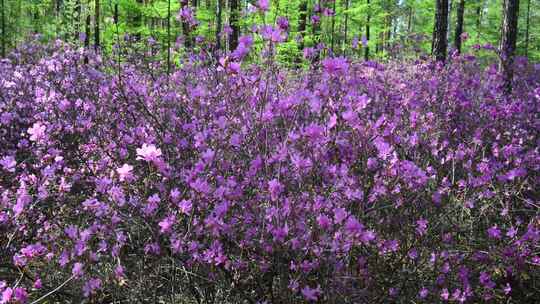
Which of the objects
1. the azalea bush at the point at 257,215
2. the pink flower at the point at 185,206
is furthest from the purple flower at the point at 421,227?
the pink flower at the point at 185,206

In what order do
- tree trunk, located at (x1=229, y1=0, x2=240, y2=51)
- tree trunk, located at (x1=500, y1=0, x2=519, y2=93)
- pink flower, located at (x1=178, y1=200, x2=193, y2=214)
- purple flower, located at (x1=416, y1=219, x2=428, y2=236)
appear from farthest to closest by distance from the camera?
tree trunk, located at (x1=229, y1=0, x2=240, y2=51) < tree trunk, located at (x1=500, y1=0, x2=519, y2=93) < purple flower, located at (x1=416, y1=219, x2=428, y2=236) < pink flower, located at (x1=178, y1=200, x2=193, y2=214)

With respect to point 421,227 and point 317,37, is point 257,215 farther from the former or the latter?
point 317,37

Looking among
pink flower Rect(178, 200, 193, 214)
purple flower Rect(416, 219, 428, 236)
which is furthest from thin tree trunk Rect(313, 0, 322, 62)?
pink flower Rect(178, 200, 193, 214)

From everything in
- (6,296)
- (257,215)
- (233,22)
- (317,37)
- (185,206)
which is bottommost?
(6,296)

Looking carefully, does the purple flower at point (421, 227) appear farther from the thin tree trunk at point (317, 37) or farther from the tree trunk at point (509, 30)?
the tree trunk at point (509, 30)

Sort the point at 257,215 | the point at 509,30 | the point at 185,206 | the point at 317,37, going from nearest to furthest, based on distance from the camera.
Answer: the point at 185,206, the point at 257,215, the point at 509,30, the point at 317,37

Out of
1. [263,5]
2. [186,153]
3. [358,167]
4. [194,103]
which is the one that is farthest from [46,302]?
[263,5]

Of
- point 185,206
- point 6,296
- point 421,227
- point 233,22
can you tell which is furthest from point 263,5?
point 233,22

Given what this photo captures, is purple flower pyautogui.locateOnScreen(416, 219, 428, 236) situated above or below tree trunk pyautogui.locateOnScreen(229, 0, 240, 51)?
below

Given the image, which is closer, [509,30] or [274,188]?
[274,188]

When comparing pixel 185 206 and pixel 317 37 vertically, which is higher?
pixel 317 37

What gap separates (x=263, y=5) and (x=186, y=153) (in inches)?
36.5

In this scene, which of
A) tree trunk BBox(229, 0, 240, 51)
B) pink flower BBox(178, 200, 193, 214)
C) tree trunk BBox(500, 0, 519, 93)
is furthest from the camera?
tree trunk BBox(229, 0, 240, 51)

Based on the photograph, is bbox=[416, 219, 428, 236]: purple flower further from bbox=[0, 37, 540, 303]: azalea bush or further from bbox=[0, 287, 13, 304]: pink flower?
bbox=[0, 287, 13, 304]: pink flower
